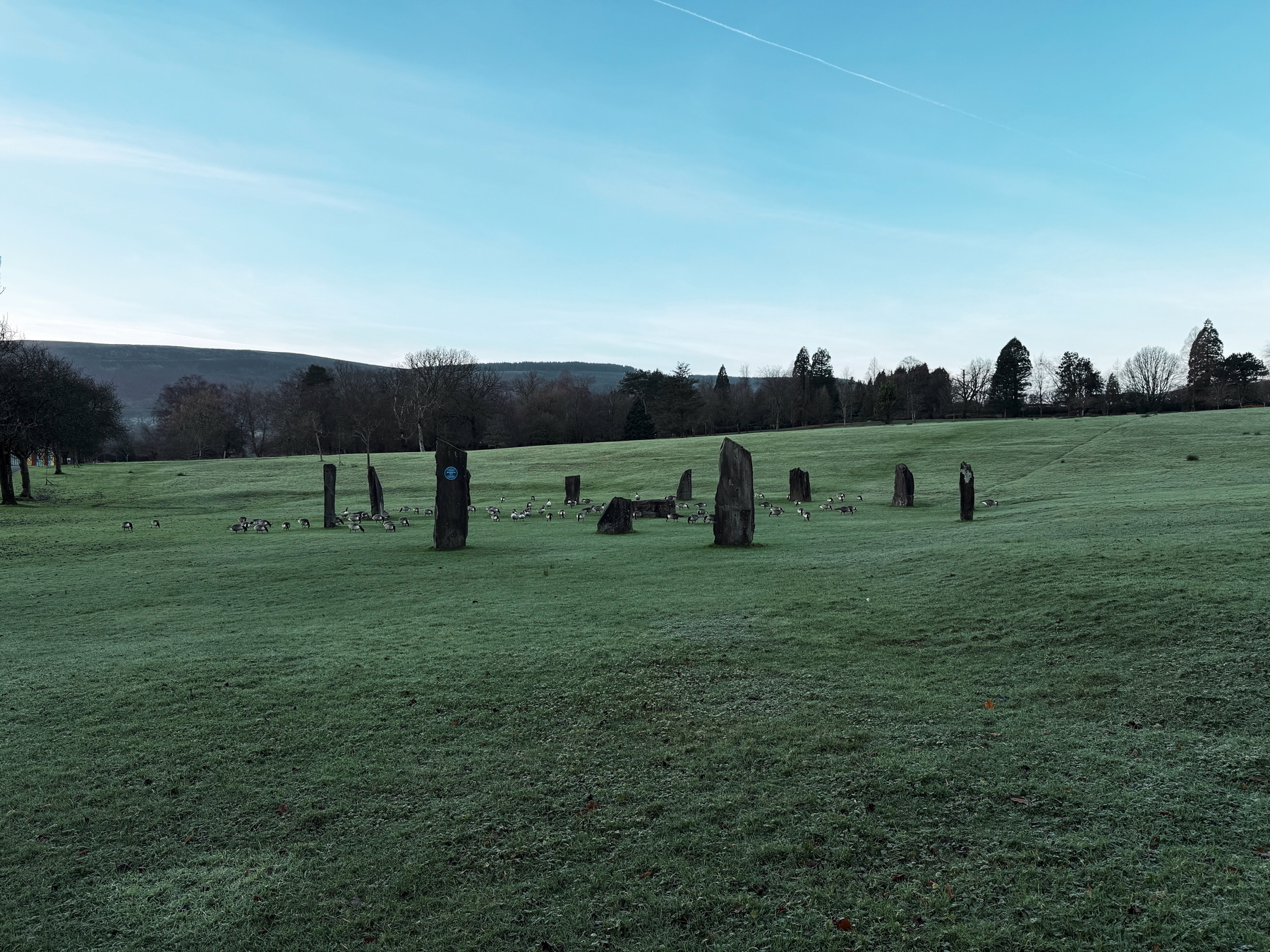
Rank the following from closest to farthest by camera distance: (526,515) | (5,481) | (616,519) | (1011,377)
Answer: (616,519) < (526,515) < (5,481) < (1011,377)

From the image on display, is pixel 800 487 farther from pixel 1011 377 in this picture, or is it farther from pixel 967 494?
pixel 1011 377

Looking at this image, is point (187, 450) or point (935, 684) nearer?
point (935, 684)

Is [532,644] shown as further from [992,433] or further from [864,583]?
[992,433]

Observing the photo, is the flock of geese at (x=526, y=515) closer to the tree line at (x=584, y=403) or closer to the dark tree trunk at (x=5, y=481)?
the dark tree trunk at (x=5, y=481)

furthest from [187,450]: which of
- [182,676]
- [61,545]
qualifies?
[182,676]

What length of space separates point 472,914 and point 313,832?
148cm

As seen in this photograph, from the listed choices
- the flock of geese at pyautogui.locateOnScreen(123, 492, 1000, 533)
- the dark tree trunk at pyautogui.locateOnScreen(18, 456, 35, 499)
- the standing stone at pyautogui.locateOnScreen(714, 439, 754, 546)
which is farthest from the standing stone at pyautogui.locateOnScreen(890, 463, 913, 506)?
the dark tree trunk at pyautogui.locateOnScreen(18, 456, 35, 499)

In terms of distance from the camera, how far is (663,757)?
19.4ft

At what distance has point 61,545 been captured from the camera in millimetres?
20766

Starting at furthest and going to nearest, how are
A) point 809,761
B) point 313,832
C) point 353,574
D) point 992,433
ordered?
point 992,433
point 353,574
point 809,761
point 313,832

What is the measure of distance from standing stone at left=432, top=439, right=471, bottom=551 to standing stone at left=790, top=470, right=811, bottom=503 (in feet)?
61.7

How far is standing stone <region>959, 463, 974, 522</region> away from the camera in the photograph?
831 inches

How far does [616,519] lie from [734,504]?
534 cm

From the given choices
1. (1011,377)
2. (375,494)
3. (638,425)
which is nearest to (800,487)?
(375,494)
